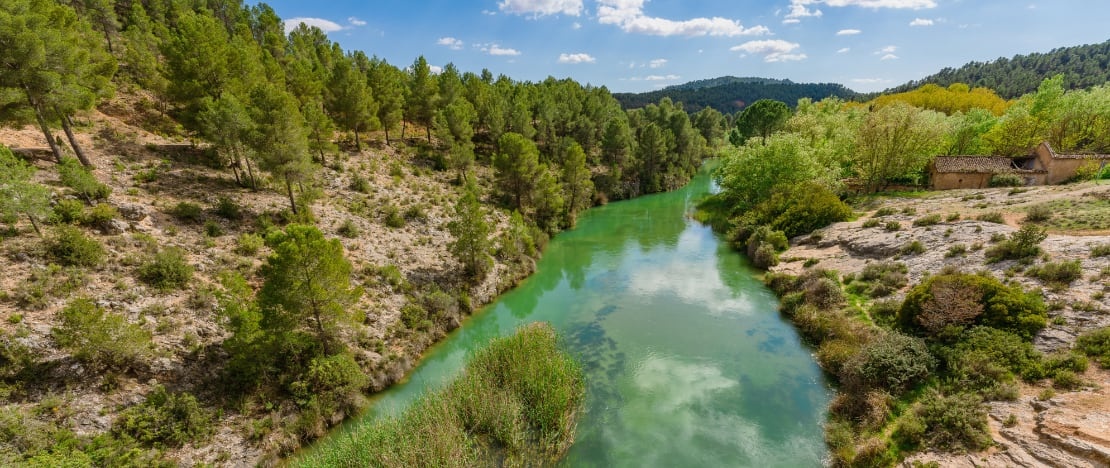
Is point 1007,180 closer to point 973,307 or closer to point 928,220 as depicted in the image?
point 928,220

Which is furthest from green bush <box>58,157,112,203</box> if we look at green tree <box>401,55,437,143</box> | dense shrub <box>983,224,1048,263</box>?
dense shrub <box>983,224,1048,263</box>

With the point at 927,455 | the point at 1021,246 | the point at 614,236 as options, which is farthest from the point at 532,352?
the point at 614,236

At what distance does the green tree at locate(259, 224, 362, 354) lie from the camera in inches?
647

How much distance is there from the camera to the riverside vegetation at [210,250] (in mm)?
14539

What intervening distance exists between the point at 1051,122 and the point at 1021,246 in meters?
43.5

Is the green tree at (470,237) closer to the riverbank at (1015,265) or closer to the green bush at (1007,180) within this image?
the riverbank at (1015,265)

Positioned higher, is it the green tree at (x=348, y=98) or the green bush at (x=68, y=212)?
the green tree at (x=348, y=98)

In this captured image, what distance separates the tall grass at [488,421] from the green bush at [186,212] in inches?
685

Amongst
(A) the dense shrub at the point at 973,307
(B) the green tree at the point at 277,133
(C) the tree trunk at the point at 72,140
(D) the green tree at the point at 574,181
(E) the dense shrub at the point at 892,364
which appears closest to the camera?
(E) the dense shrub at the point at 892,364

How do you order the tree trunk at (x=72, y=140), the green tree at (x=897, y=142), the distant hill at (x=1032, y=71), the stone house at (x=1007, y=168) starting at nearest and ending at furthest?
the tree trunk at (x=72, y=140)
the stone house at (x=1007, y=168)
the green tree at (x=897, y=142)
the distant hill at (x=1032, y=71)

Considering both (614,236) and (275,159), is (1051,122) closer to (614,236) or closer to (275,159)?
(614,236)

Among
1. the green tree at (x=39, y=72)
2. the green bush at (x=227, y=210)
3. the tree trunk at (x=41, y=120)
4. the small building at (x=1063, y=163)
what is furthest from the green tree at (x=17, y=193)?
the small building at (x=1063, y=163)

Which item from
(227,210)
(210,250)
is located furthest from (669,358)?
(227,210)

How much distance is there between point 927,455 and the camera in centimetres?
1345
